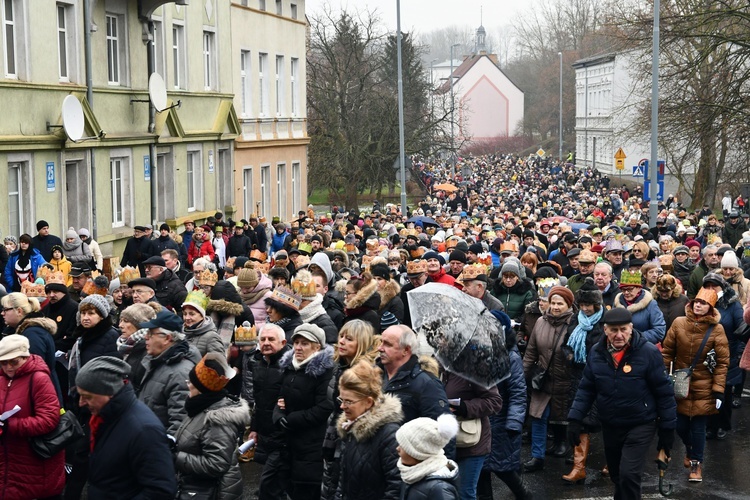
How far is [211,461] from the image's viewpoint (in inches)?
258

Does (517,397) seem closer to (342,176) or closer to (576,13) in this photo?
(342,176)

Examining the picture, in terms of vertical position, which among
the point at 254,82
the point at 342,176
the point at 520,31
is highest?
the point at 520,31

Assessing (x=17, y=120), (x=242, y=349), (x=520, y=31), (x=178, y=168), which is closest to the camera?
(x=242, y=349)

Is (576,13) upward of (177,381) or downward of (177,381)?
upward

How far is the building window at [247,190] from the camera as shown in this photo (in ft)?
120

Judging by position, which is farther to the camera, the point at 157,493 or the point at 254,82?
the point at 254,82

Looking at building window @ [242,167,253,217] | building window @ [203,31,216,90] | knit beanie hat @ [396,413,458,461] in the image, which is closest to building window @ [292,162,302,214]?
building window @ [242,167,253,217]

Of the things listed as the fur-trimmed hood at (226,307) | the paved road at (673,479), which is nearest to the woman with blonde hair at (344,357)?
the paved road at (673,479)

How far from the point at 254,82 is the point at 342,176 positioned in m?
21.0

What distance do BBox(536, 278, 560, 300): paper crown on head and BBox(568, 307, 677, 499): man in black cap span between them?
7.71 feet

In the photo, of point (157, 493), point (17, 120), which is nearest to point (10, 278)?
point (17, 120)

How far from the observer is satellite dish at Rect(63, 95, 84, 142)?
870 inches

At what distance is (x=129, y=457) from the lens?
5.80 metres

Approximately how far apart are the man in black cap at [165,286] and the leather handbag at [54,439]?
4665 mm
